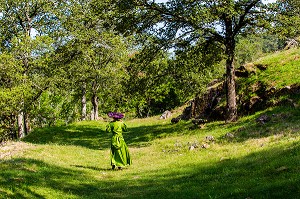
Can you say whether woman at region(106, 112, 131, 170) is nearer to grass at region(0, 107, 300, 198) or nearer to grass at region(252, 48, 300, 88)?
grass at region(0, 107, 300, 198)

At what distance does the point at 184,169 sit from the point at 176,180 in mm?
2148

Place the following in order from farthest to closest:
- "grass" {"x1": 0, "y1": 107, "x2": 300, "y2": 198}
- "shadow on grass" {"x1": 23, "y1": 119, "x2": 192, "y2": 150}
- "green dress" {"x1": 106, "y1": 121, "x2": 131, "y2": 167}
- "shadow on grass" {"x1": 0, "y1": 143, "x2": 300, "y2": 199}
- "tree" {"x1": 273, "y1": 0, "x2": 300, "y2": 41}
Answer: "shadow on grass" {"x1": 23, "y1": 119, "x2": 192, "y2": 150}
"tree" {"x1": 273, "y1": 0, "x2": 300, "y2": 41}
"green dress" {"x1": 106, "y1": 121, "x2": 131, "y2": 167}
"grass" {"x1": 0, "y1": 107, "x2": 300, "y2": 198}
"shadow on grass" {"x1": 0, "y1": 143, "x2": 300, "y2": 199}

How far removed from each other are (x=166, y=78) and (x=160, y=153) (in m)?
9.73

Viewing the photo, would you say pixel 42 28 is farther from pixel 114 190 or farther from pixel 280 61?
pixel 114 190

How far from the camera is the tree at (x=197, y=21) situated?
2523 cm

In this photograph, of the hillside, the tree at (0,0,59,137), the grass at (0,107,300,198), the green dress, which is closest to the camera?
the grass at (0,107,300,198)

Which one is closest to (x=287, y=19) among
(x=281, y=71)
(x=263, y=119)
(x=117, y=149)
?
(x=281, y=71)

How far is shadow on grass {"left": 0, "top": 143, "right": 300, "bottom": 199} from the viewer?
11.5 metres

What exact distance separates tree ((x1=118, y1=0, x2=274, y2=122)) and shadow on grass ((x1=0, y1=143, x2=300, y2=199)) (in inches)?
470

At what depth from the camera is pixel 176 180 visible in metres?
15.5

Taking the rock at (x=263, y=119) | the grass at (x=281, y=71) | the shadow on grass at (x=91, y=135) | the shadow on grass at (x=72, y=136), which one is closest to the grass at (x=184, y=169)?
the rock at (x=263, y=119)

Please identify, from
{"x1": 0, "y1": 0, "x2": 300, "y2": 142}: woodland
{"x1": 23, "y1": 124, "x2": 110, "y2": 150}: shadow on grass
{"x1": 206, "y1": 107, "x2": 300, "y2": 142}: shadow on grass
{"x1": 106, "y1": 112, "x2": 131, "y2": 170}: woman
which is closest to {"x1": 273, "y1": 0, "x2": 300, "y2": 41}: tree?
{"x1": 0, "y1": 0, "x2": 300, "y2": 142}: woodland

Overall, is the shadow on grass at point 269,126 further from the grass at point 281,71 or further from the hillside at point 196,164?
the grass at point 281,71

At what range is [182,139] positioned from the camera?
27219 mm
